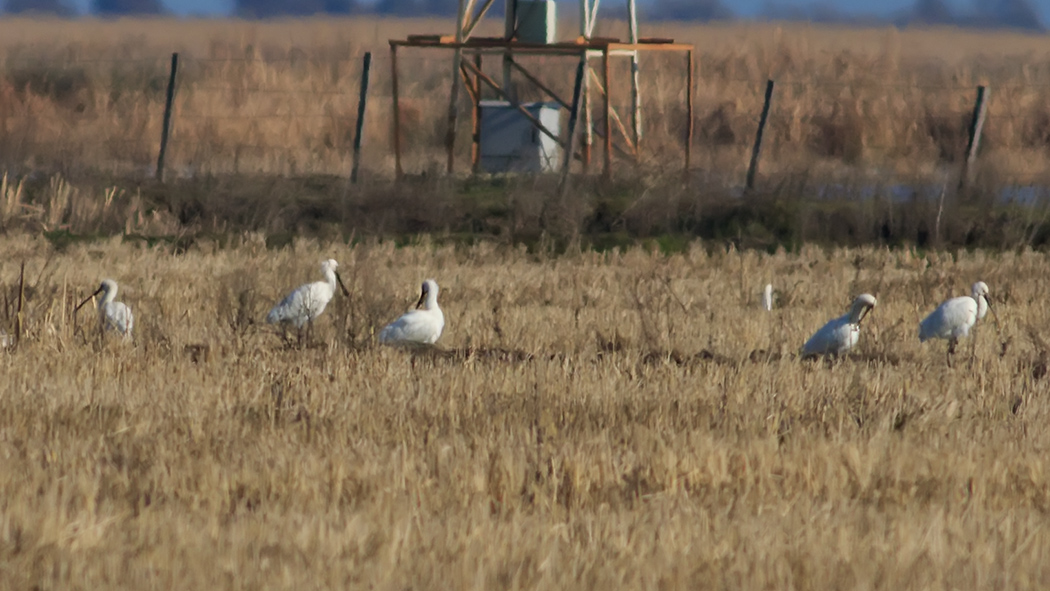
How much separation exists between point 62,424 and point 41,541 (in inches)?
86.1

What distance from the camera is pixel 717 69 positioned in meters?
38.2

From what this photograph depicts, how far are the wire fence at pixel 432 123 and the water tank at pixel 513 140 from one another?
25.0 inches

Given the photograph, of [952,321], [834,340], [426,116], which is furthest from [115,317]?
[426,116]

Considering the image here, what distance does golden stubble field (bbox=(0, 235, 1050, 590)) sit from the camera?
17.1ft

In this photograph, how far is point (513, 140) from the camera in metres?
24.4

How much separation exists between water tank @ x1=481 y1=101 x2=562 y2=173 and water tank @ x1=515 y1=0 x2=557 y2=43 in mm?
1059

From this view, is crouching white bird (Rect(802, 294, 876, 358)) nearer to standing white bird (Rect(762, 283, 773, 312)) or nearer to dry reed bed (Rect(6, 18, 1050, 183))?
standing white bird (Rect(762, 283, 773, 312))

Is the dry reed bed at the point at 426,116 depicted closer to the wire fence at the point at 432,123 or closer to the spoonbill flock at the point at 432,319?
the wire fence at the point at 432,123

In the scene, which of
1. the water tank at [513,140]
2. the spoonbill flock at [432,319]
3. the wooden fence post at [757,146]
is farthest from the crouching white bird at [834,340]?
the water tank at [513,140]

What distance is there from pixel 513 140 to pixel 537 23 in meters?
1.69

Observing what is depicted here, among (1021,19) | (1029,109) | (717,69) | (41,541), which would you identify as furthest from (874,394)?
(1021,19)

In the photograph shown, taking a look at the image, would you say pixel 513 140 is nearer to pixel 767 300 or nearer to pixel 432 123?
pixel 432 123

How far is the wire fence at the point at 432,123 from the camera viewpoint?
983 inches

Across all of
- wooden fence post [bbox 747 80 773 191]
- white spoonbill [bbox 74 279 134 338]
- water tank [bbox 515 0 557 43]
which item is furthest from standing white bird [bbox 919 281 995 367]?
water tank [bbox 515 0 557 43]
